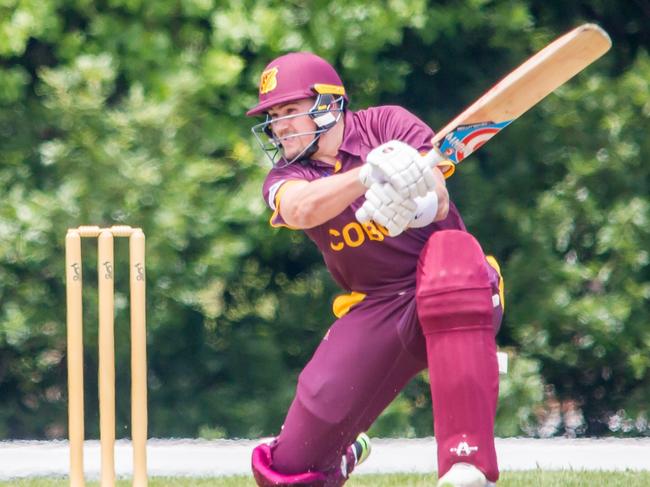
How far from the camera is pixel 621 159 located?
5.86 metres

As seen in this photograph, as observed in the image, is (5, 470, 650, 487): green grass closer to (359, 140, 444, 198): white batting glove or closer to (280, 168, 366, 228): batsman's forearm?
(280, 168, 366, 228): batsman's forearm

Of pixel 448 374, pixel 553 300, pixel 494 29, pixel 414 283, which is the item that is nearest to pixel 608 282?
pixel 553 300

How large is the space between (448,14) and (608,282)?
1.23m

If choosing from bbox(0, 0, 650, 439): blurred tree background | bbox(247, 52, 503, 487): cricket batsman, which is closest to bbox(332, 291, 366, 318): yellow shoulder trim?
bbox(247, 52, 503, 487): cricket batsman

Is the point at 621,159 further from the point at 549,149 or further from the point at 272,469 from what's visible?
the point at 272,469

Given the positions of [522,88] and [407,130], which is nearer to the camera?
[522,88]

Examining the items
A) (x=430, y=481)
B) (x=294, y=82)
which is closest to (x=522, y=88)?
(x=294, y=82)

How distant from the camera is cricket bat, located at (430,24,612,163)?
346 centimetres

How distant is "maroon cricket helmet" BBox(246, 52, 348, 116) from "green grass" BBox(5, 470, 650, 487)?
1166mm

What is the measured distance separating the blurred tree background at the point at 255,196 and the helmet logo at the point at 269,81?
52.7 inches

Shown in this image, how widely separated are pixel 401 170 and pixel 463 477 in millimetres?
704

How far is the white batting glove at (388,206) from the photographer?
3.41 meters

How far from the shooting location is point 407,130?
155 inches

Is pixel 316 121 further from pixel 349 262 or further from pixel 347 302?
pixel 347 302
